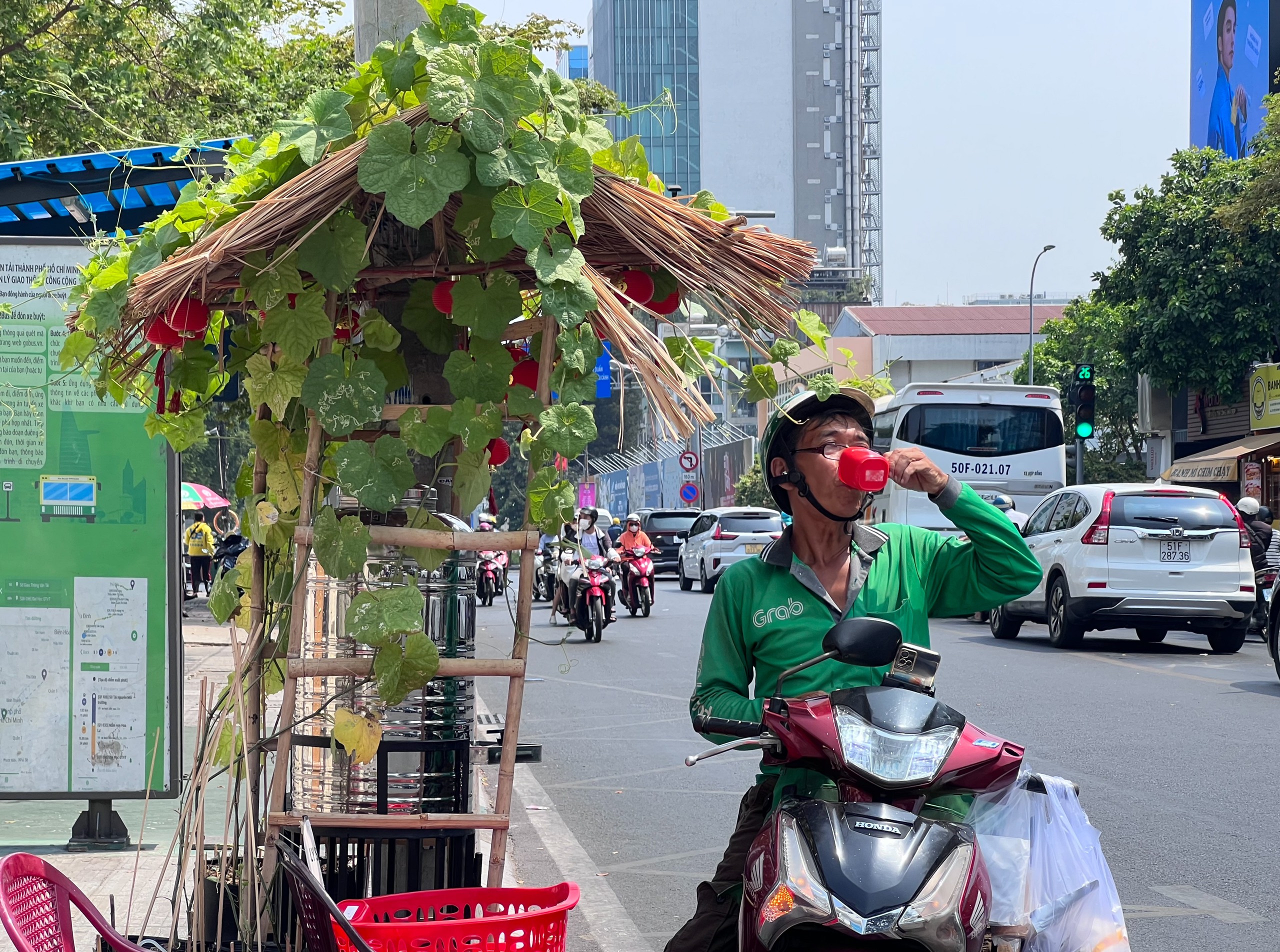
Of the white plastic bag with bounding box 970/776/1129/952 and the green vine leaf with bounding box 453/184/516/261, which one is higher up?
the green vine leaf with bounding box 453/184/516/261

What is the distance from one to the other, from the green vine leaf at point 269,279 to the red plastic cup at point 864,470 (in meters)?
1.19

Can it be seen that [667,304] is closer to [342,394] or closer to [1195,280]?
[342,394]

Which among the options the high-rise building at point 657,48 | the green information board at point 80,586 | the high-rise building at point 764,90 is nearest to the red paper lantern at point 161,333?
the green information board at point 80,586

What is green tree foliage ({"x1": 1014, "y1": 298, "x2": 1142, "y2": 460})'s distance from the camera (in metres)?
46.7

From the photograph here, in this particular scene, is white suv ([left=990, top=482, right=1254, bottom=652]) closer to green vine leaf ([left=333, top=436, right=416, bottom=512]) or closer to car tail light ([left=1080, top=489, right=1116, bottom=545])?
car tail light ([left=1080, top=489, right=1116, bottom=545])

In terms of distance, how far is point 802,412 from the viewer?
3.31 m

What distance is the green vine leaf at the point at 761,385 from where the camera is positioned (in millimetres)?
3443

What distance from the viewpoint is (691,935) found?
10.3ft

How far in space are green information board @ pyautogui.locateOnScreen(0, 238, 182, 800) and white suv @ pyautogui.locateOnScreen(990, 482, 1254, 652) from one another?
37.3ft

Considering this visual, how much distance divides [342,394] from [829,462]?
106cm

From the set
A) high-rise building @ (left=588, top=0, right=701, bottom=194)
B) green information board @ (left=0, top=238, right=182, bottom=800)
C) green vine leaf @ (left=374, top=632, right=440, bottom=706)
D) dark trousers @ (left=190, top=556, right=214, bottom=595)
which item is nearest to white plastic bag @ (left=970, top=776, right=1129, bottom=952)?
green vine leaf @ (left=374, top=632, right=440, bottom=706)

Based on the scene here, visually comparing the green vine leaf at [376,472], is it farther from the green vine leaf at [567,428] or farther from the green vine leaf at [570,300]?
the green vine leaf at [570,300]

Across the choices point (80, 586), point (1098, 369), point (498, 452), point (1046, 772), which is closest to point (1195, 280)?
point (1098, 369)

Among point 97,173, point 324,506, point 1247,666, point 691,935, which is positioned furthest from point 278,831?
point 1247,666
